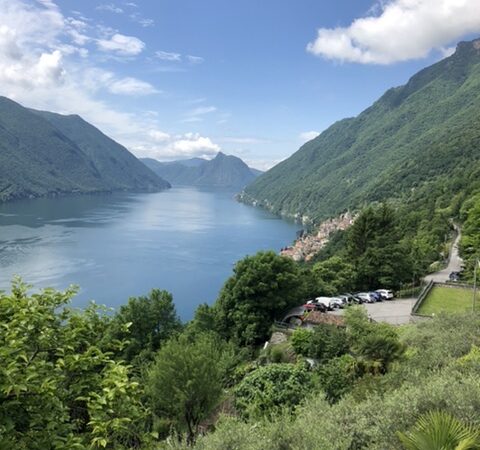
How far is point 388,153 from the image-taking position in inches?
7638

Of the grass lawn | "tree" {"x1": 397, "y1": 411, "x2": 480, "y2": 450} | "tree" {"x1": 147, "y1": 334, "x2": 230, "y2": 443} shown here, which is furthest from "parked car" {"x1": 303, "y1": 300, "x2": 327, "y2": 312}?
"tree" {"x1": 397, "y1": 411, "x2": 480, "y2": 450}

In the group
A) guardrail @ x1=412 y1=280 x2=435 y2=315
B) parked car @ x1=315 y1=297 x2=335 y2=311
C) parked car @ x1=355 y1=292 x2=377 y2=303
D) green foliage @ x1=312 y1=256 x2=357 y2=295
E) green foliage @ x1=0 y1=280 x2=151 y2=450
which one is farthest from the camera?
green foliage @ x1=312 y1=256 x2=357 y2=295

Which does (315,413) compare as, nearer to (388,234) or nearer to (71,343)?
(71,343)

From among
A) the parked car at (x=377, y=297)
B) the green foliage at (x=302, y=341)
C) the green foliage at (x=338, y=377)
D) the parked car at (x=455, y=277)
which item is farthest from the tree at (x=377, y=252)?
the green foliage at (x=338, y=377)

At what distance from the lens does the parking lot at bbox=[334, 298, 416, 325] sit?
78.0 ft

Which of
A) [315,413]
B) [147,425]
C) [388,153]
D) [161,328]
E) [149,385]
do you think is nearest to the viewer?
[315,413]

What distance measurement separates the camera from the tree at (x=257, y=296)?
27.3 meters

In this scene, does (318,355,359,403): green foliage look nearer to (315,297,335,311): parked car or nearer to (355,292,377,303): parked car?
(315,297,335,311): parked car

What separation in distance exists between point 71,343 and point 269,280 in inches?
926

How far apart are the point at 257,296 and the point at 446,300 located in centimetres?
1239

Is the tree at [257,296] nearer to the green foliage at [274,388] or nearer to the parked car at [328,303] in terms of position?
the parked car at [328,303]

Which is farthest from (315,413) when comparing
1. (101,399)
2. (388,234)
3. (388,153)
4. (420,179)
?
(388,153)

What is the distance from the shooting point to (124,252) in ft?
270

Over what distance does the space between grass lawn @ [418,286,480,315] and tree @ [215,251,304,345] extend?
8.19m
